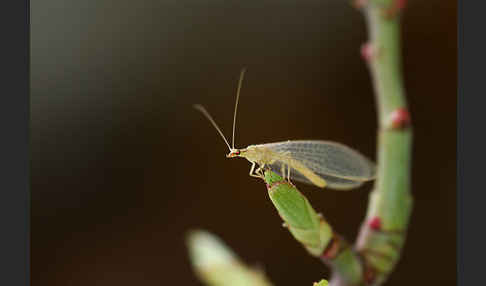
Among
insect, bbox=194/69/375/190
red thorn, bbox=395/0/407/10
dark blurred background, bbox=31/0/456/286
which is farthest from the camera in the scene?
dark blurred background, bbox=31/0/456/286

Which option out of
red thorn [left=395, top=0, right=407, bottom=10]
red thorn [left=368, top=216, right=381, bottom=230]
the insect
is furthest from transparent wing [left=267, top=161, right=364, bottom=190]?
red thorn [left=395, top=0, right=407, bottom=10]

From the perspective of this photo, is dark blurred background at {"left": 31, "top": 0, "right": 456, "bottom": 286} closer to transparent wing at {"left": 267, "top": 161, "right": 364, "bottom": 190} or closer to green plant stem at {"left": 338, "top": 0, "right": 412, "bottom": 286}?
transparent wing at {"left": 267, "top": 161, "right": 364, "bottom": 190}

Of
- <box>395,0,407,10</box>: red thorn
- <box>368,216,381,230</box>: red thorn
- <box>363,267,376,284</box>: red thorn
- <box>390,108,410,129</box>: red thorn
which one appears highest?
<box>395,0,407,10</box>: red thorn

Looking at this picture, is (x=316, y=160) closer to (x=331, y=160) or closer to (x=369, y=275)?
(x=331, y=160)

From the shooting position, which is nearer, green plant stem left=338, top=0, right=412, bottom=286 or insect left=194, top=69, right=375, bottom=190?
green plant stem left=338, top=0, right=412, bottom=286

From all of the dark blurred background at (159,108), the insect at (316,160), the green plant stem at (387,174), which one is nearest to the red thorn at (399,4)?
the green plant stem at (387,174)

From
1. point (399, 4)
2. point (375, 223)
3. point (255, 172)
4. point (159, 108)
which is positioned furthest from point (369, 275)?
point (159, 108)
